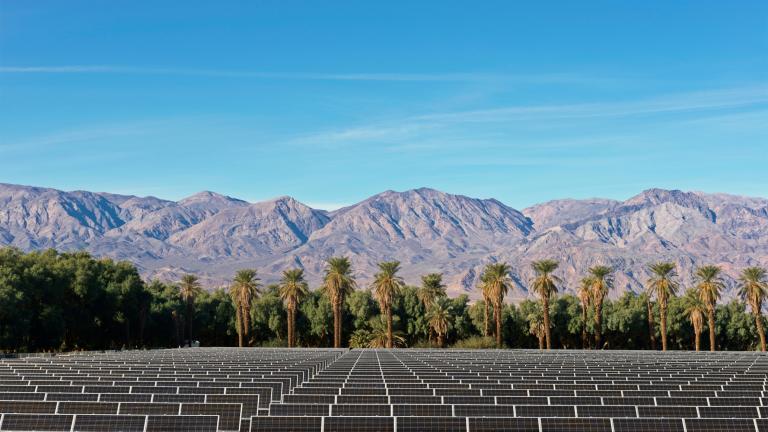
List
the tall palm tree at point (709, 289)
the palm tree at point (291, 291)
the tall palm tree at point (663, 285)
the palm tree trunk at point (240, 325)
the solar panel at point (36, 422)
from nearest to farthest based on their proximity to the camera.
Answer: the solar panel at point (36, 422) → the tall palm tree at point (709, 289) → the tall palm tree at point (663, 285) → the palm tree at point (291, 291) → the palm tree trunk at point (240, 325)

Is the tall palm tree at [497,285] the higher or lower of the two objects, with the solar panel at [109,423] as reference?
higher

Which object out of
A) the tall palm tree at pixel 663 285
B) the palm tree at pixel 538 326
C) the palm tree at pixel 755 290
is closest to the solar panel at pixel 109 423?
the tall palm tree at pixel 663 285

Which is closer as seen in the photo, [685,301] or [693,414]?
[693,414]

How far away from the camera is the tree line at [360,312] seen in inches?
3204

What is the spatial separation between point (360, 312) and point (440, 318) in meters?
16.2

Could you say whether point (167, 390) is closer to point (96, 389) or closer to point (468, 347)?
point (96, 389)

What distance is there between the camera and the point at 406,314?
108 metres

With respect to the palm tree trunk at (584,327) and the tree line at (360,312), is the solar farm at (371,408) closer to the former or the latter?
the tree line at (360,312)

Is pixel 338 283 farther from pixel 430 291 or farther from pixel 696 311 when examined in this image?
pixel 696 311

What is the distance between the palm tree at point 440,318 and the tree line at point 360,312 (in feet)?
0.75

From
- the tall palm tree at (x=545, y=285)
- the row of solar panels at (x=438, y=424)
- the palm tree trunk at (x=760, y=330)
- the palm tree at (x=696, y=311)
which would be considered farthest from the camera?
the palm tree at (x=696, y=311)

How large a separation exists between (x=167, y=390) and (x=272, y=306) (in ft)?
301

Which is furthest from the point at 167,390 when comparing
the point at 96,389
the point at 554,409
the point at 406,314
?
the point at 406,314

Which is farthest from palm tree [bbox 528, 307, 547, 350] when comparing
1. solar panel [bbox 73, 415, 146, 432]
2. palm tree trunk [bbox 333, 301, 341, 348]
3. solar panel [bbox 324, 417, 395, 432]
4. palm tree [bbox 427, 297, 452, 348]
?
solar panel [bbox 73, 415, 146, 432]
